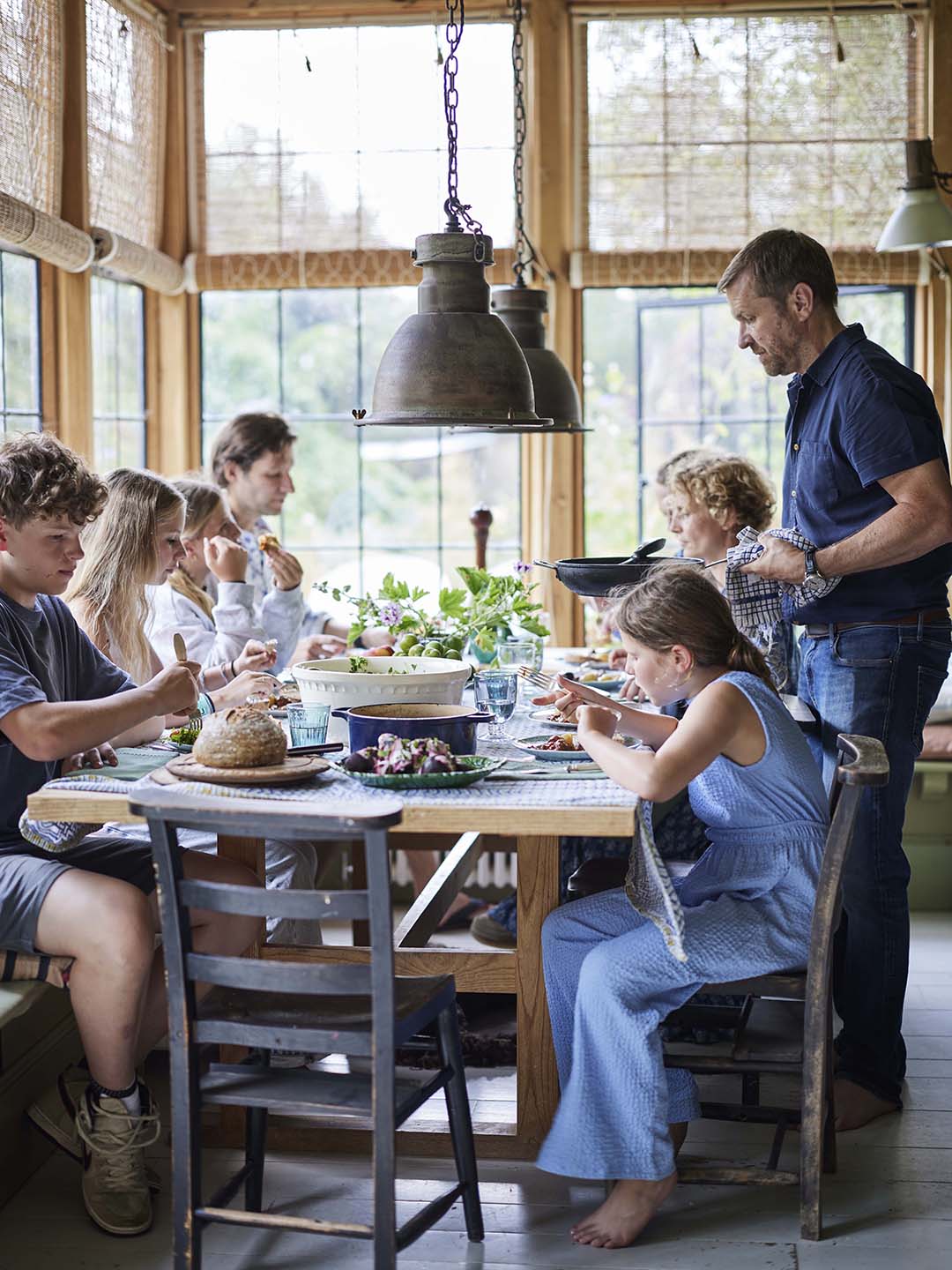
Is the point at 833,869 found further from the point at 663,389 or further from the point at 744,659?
the point at 663,389

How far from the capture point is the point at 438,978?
7.34 ft

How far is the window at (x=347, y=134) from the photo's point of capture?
523 cm

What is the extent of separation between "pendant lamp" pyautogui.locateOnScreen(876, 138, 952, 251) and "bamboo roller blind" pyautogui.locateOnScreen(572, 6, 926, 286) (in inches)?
26.1

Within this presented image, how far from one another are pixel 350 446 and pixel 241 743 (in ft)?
11.1

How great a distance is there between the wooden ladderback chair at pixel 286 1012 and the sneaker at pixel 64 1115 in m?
0.41

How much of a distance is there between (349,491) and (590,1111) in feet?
11.6

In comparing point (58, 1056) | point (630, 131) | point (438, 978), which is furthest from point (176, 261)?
point (438, 978)

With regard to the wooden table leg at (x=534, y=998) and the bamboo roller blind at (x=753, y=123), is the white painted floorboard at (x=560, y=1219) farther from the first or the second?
the bamboo roller blind at (x=753, y=123)

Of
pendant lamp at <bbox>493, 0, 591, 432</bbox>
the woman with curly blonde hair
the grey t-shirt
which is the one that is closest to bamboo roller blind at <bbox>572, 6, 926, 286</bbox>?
pendant lamp at <bbox>493, 0, 591, 432</bbox>

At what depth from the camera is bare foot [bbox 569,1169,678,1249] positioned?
2316 millimetres

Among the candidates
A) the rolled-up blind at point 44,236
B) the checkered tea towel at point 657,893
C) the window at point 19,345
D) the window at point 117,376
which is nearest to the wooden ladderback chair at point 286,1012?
the checkered tea towel at point 657,893

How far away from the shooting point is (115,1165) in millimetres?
2383

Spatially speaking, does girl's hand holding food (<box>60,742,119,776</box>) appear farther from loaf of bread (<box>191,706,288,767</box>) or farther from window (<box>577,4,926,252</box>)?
window (<box>577,4,926,252</box>)

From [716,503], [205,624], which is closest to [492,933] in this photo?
[205,624]
